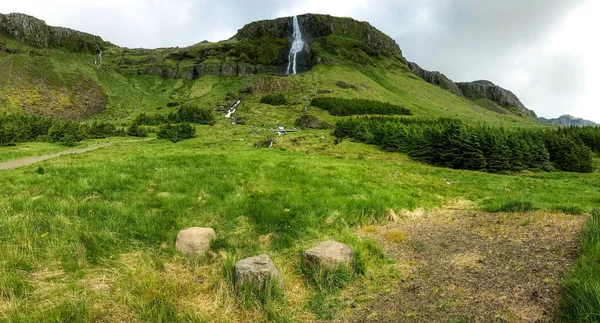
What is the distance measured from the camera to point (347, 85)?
14112 centimetres

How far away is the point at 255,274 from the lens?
7273mm

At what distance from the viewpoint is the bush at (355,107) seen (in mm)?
106688

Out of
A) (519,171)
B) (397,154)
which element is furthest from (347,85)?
(519,171)

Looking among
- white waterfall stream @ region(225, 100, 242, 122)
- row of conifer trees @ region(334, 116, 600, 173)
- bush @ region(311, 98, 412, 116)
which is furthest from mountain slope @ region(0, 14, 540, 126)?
row of conifer trees @ region(334, 116, 600, 173)

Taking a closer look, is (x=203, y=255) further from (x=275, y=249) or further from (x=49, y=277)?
(x=49, y=277)

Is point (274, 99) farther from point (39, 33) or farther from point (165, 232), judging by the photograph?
point (39, 33)

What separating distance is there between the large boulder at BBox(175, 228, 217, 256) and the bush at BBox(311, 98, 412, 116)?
9799cm

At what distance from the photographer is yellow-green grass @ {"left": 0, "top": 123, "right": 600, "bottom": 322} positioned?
21.1 ft

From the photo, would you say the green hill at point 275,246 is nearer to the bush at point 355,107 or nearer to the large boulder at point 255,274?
the large boulder at point 255,274

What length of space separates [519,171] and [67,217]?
168 ft

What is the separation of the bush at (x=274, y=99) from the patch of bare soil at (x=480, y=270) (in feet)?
355

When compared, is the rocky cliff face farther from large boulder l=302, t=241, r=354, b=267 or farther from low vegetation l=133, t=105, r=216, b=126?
large boulder l=302, t=241, r=354, b=267

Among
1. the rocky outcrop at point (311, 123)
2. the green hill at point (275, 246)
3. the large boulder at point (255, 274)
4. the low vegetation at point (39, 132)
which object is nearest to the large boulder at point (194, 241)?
the green hill at point (275, 246)

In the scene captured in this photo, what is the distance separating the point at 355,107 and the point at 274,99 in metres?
31.8
